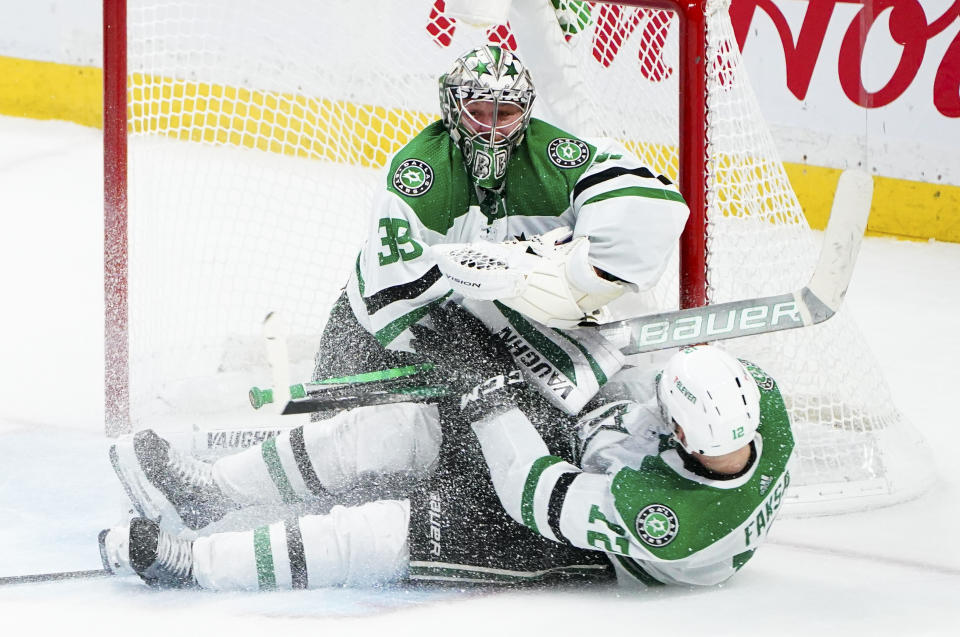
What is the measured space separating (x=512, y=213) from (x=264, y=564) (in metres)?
0.80

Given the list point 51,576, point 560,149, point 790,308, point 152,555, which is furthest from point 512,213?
point 51,576

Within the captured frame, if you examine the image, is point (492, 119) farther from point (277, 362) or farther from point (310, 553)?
point (310, 553)

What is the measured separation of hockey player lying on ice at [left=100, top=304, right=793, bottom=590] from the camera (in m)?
2.25

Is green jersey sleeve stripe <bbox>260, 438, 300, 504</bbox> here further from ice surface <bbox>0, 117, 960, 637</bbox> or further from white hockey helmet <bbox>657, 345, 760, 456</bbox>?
white hockey helmet <bbox>657, 345, 760, 456</bbox>

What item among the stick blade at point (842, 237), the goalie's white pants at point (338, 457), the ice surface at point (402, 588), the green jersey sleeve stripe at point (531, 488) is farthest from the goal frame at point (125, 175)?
the green jersey sleeve stripe at point (531, 488)

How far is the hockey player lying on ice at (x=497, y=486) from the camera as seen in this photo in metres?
2.25

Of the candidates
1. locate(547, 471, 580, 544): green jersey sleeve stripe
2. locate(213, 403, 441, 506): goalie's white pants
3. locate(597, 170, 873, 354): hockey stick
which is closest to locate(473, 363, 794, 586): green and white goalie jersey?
locate(547, 471, 580, 544): green jersey sleeve stripe

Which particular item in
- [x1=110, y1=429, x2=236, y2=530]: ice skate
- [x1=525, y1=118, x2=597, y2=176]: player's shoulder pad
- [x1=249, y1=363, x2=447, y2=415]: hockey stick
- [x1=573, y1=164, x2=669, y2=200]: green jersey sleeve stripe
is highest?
[x1=525, y1=118, x2=597, y2=176]: player's shoulder pad

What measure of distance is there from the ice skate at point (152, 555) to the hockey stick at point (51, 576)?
0.08 m

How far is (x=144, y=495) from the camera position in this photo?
Result: 8.88 ft

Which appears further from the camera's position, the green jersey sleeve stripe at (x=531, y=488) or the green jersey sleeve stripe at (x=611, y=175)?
the green jersey sleeve stripe at (x=611, y=175)

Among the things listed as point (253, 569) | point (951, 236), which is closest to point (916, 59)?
point (951, 236)

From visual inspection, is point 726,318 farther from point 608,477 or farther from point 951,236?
point 951,236

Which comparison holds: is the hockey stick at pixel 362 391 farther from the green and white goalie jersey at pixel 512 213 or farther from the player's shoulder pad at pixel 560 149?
the player's shoulder pad at pixel 560 149
